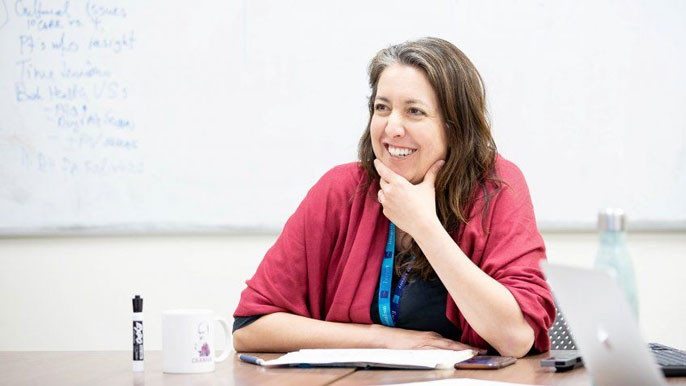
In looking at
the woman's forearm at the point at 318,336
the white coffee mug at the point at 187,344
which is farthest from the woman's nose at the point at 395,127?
the white coffee mug at the point at 187,344

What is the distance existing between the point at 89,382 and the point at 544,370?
28.7 inches

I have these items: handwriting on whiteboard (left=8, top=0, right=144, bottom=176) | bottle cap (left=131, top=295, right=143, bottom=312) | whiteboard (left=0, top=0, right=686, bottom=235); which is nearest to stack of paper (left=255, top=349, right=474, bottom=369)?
bottle cap (left=131, top=295, right=143, bottom=312)

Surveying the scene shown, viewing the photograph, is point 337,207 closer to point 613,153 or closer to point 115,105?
point 613,153

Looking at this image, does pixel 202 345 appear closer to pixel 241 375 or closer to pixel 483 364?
pixel 241 375

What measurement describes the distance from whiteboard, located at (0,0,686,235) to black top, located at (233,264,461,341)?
1032 millimetres

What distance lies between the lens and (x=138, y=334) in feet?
4.90

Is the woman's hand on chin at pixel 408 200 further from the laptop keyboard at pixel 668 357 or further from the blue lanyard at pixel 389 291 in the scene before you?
the laptop keyboard at pixel 668 357

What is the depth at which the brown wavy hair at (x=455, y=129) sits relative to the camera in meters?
1.99

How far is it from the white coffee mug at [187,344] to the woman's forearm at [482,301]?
0.53 meters

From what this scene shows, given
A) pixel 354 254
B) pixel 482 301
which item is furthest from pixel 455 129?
pixel 482 301

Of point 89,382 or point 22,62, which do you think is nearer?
point 89,382

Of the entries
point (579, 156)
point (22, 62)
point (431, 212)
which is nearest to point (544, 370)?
point (431, 212)

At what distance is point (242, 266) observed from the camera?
308 cm

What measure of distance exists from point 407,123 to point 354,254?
12.7 inches
